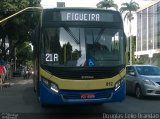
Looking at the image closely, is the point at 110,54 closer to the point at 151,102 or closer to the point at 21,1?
the point at 151,102

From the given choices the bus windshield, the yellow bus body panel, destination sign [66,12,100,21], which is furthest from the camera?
destination sign [66,12,100,21]

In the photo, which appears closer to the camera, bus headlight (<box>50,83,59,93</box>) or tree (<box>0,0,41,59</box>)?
bus headlight (<box>50,83,59,93</box>)

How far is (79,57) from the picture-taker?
1112 cm

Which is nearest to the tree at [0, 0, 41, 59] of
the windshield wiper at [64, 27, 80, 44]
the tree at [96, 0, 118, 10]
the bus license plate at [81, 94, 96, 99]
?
the tree at [96, 0, 118, 10]

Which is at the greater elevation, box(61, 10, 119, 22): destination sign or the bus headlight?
box(61, 10, 119, 22): destination sign

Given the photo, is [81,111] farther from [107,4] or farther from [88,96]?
[107,4]

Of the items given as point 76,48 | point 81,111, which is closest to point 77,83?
point 76,48

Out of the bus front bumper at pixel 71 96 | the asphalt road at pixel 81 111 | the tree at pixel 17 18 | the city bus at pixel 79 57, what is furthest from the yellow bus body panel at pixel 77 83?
the tree at pixel 17 18

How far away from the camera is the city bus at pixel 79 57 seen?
11039mm

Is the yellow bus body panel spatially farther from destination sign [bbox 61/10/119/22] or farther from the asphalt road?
destination sign [bbox 61/10/119/22]

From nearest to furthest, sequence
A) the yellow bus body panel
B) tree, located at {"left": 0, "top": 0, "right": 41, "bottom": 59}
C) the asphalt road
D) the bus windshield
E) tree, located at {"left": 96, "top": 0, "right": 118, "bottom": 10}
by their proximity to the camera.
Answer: the yellow bus body panel → the bus windshield → the asphalt road → tree, located at {"left": 0, "top": 0, "right": 41, "bottom": 59} → tree, located at {"left": 96, "top": 0, "right": 118, "bottom": 10}

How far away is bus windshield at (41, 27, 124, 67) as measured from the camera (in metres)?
11.1

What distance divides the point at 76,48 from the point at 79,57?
27 centimetres

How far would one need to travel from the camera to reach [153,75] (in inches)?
699
